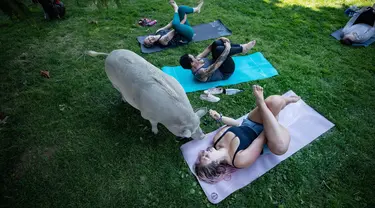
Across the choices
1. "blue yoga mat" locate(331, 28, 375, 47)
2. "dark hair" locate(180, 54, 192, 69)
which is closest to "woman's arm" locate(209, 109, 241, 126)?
"dark hair" locate(180, 54, 192, 69)

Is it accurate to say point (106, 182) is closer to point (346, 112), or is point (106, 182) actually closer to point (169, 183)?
point (169, 183)

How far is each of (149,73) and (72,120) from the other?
1574 millimetres

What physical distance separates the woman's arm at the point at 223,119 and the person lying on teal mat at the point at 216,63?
81 centimetres

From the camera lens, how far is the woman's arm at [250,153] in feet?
9.07

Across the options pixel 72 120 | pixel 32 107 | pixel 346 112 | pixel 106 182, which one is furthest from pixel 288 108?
pixel 32 107

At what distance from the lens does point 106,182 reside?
292 centimetres

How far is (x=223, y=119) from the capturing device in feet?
11.0

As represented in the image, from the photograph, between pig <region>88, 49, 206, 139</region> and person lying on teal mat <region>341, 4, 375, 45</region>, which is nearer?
pig <region>88, 49, 206, 139</region>

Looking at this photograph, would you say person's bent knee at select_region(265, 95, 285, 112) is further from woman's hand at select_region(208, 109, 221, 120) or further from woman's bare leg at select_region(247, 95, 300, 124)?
woman's hand at select_region(208, 109, 221, 120)

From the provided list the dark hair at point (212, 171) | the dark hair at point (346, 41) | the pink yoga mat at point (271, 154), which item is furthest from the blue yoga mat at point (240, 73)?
the dark hair at point (346, 41)

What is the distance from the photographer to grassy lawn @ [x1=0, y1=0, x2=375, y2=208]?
284cm

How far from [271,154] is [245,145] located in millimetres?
547

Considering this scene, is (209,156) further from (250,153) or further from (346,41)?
(346,41)

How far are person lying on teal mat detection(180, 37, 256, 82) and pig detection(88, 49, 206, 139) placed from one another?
1.15m
